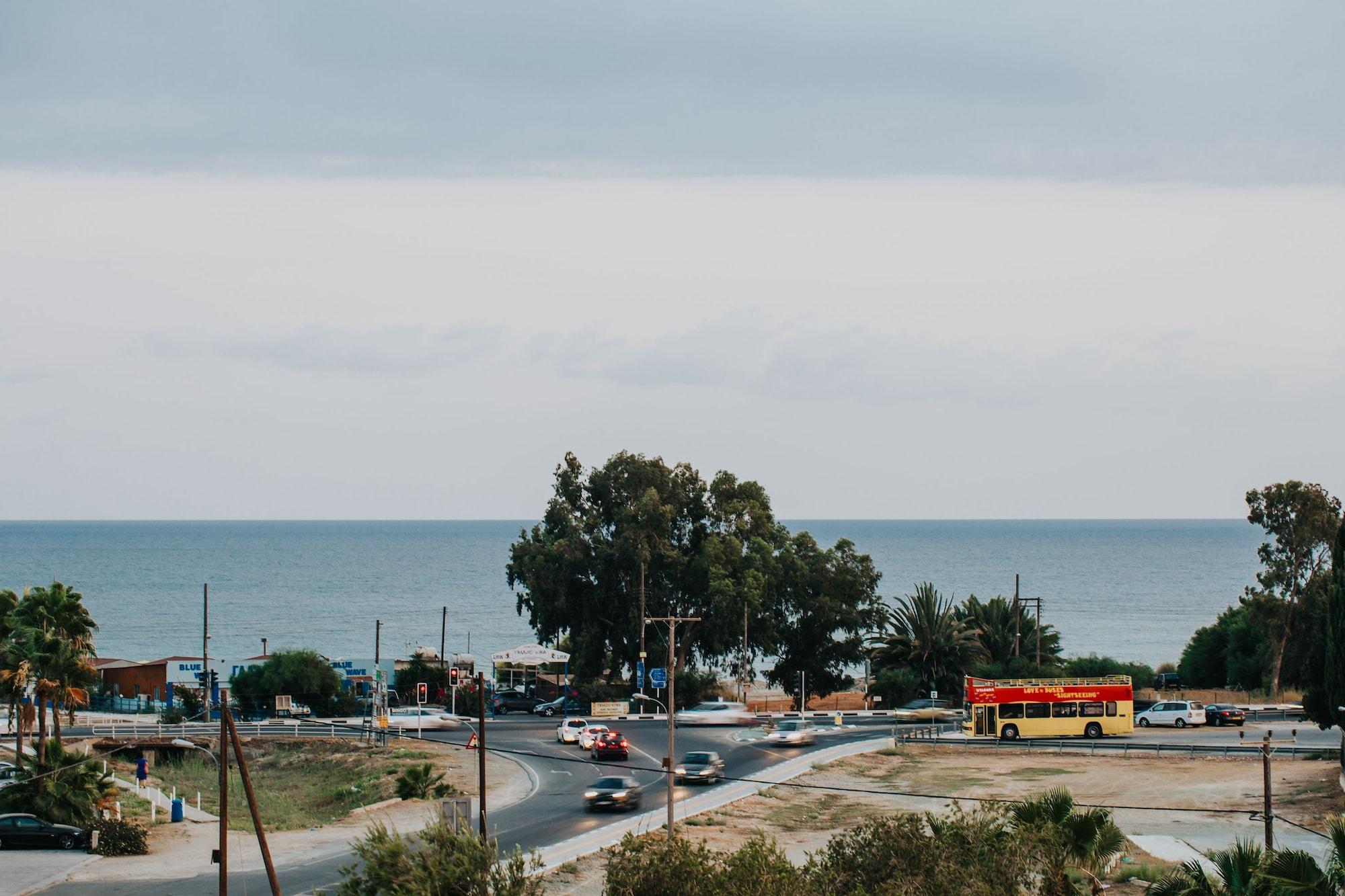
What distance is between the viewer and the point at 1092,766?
62.8 m

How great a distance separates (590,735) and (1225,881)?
41482mm

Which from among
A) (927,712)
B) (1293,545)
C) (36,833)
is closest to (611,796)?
(36,833)

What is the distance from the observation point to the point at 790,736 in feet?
223

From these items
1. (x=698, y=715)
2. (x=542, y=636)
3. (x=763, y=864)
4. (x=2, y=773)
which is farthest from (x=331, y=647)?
(x=763, y=864)

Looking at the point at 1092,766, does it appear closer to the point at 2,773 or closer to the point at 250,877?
the point at 250,877

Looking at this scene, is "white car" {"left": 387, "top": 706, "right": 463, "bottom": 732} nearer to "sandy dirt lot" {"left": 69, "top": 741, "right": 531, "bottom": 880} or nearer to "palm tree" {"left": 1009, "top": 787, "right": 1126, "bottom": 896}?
"sandy dirt lot" {"left": 69, "top": 741, "right": 531, "bottom": 880}

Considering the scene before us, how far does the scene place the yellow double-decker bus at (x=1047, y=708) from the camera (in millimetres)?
72312

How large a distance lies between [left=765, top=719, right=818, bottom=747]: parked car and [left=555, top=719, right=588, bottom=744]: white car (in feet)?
32.2

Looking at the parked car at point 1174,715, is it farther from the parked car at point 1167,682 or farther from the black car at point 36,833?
the black car at point 36,833

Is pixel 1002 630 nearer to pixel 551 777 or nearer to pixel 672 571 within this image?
pixel 672 571

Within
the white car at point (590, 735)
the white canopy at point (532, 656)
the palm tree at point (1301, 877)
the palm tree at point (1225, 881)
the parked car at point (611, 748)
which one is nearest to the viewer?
the palm tree at point (1301, 877)

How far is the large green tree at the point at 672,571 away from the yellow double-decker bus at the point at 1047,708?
59.4ft

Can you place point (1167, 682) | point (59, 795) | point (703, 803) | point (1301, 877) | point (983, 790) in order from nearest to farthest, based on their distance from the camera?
1. point (1301, 877)
2. point (59, 795)
3. point (703, 803)
4. point (983, 790)
5. point (1167, 682)

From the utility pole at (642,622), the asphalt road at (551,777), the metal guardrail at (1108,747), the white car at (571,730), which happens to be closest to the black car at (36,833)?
the asphalt road at (551,777)
